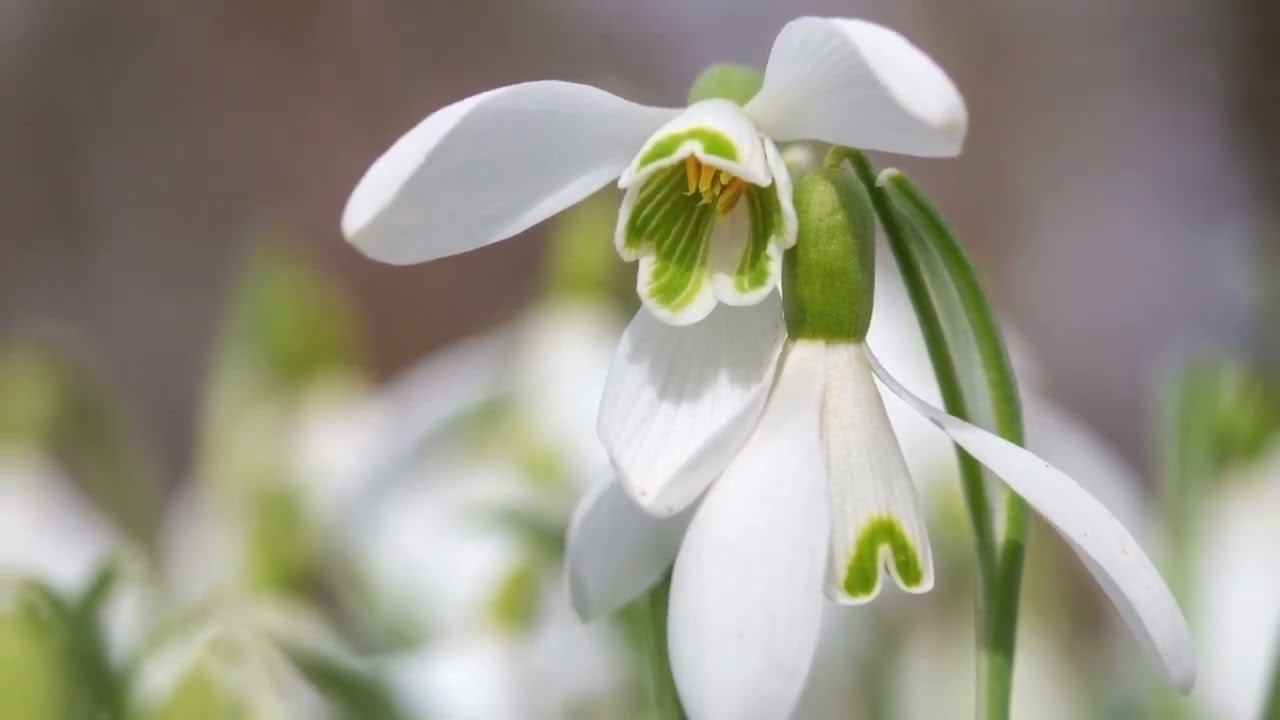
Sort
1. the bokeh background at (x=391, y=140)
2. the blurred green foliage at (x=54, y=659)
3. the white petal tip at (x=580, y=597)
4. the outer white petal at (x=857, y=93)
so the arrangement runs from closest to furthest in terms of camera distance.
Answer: the outer white petal at (x=857, y=93), the white petal tip at (x=580, y=597), the blurred green foliage at (x=54, y=659), the bokeh background at (x=391, y=140)

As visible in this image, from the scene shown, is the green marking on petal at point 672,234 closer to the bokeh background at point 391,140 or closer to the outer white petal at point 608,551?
the outer white petal at point 608,551

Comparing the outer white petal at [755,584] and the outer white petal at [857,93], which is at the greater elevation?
the outer white petal at [857,93]

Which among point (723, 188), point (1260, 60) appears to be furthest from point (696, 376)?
point (1260, 60)

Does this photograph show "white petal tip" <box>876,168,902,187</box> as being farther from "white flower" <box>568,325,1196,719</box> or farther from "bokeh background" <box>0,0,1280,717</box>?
"bokeh background" <box>0,0,1280,717</box>

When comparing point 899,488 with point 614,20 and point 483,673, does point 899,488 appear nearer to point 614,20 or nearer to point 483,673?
point 483,673

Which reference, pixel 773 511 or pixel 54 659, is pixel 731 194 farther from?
pixel 54 659

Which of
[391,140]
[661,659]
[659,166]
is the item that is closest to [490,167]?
[659,166]

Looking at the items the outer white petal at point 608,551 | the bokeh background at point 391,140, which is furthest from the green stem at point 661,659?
the bokeh background at point 391,140
